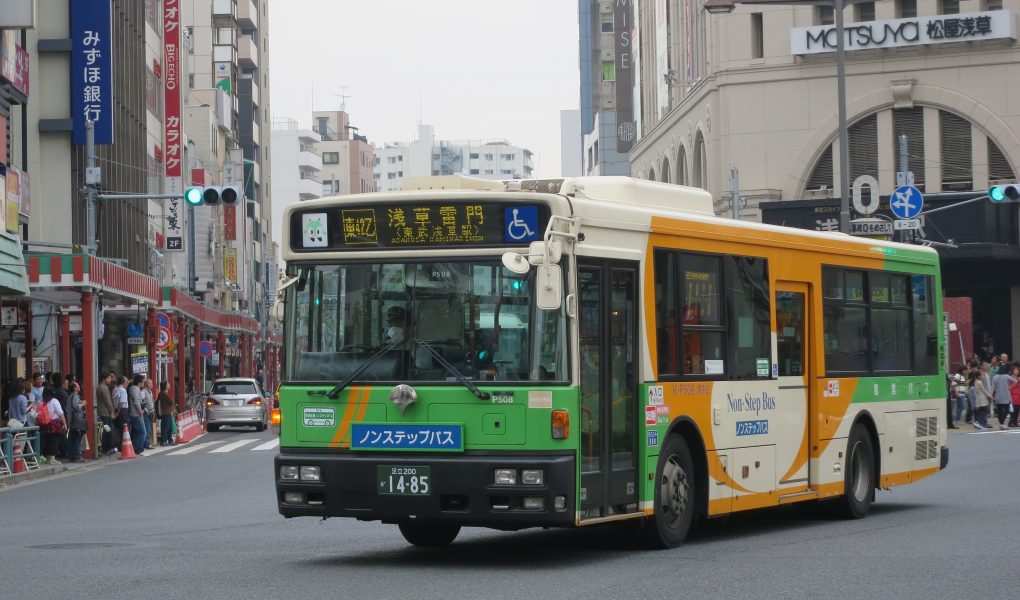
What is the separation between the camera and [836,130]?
63.0m

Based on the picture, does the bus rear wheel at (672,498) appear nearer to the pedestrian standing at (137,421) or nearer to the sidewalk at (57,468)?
the sidewalk at (57,468)

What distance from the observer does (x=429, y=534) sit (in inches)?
566

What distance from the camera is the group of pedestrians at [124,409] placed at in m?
35.2

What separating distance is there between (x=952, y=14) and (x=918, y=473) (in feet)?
147

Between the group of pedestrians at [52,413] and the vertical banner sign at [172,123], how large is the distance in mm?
38002

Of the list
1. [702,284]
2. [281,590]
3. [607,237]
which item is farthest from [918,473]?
[281,590]

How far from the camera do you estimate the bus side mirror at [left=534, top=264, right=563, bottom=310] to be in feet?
38.5

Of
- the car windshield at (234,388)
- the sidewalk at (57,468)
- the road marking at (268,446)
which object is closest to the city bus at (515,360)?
the sidewalk at (57,468)

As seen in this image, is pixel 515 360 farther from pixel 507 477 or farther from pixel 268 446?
pixel 268 446

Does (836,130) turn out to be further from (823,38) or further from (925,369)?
(925,369)

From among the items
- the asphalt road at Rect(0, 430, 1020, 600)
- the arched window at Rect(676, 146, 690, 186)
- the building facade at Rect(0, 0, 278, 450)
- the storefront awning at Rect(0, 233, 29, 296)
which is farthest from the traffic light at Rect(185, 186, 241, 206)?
the arched window at Rect(676, 146, 690, 186)

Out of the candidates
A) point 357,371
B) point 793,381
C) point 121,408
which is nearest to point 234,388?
point 121,408

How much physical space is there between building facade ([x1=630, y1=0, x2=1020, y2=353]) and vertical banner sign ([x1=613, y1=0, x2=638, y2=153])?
3446 cm

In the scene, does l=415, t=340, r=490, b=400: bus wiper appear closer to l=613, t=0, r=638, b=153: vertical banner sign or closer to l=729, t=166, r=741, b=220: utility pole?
l=729, t=166, r=741, b=220: utility pole
